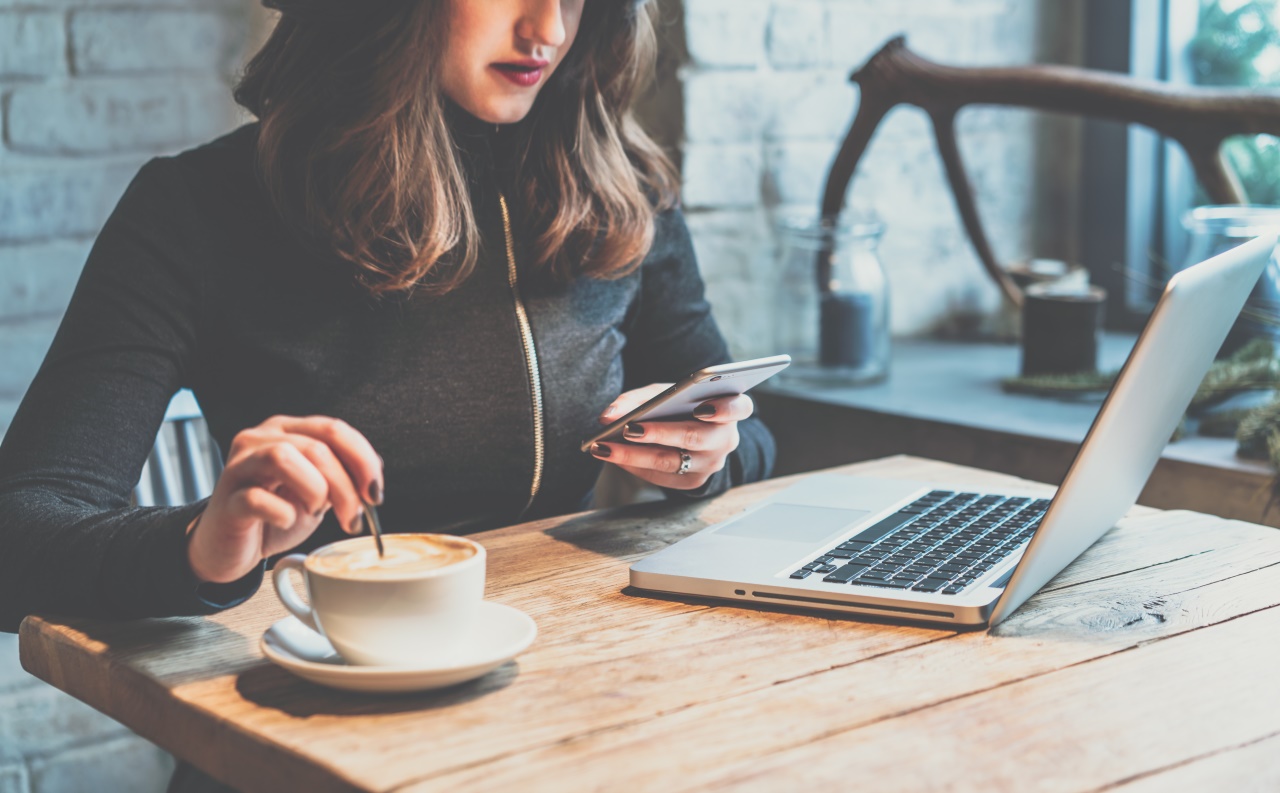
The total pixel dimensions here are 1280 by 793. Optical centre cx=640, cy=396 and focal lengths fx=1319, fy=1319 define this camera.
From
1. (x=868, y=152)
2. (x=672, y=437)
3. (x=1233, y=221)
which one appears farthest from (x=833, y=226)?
(x=672, y=437)

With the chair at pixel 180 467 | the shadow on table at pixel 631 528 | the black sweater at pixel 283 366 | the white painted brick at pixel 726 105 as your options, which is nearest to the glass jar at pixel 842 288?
the white painted brick at pixel 726 105

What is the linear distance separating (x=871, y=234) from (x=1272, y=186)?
69 centimetres

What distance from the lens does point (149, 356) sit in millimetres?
1068

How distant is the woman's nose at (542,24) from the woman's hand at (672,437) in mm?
333

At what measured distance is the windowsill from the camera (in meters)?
1.46

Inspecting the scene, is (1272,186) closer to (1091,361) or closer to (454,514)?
(1091,361)

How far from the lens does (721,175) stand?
76.8 inches

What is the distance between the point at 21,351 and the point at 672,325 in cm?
81

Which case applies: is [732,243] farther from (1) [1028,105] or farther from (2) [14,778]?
(2) [14,778]

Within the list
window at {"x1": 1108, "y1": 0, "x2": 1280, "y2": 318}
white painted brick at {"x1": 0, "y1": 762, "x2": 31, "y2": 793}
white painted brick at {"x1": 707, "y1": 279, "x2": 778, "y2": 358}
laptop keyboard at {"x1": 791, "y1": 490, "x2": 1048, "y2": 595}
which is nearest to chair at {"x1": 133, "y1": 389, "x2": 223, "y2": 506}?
white painted brick at {"x1": 0, "y1": 762, "x2": 31, "y2": 793}

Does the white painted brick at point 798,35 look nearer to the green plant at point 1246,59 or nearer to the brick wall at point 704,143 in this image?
the brick wall at point 704,143

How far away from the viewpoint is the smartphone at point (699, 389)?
93 centimetres

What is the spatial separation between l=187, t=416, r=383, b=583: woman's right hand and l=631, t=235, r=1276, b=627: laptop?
0.25 m

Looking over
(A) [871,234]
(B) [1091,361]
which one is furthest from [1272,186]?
(A) [871,234]
